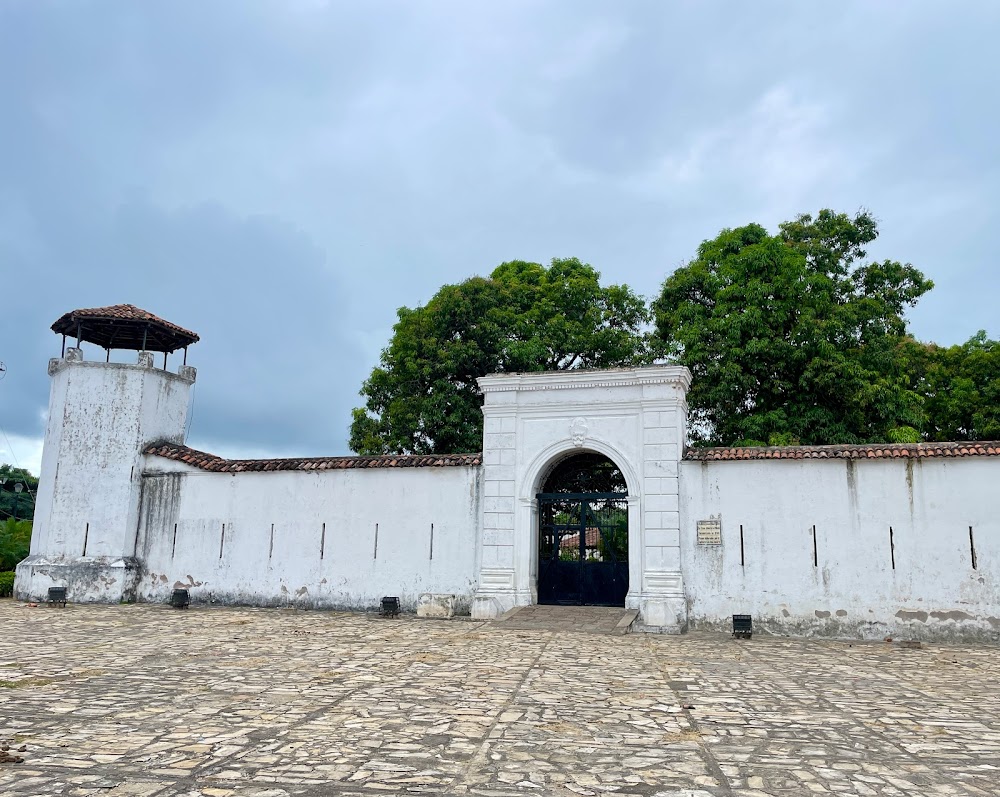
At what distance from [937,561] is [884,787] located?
10404 millimetres

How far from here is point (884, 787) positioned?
15.5ft

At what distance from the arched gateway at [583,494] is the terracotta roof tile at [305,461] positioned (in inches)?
37.6

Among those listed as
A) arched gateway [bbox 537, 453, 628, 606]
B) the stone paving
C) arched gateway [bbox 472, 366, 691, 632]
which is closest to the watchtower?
the stone paving

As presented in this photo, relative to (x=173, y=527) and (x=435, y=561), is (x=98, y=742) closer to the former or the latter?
(x=435, y=561)

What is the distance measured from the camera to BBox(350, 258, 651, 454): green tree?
22.5 meters

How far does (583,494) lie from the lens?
53.2 feet

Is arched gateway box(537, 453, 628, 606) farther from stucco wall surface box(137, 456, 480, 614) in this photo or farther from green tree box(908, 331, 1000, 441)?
green tree box(908, 331, 1000, 441)

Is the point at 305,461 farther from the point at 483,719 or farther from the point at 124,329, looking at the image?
the point at 483,719

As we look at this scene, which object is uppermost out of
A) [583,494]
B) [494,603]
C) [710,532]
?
[583,494]

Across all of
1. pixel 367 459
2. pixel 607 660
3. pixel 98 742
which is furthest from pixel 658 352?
pixel 98 742

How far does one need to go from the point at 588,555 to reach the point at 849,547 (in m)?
5.46

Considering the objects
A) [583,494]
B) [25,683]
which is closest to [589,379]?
[583,494]

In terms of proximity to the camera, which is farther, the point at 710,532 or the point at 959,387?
the point at 959,387

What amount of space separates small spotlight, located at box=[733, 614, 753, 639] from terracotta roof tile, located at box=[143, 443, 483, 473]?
6286 millimetres
